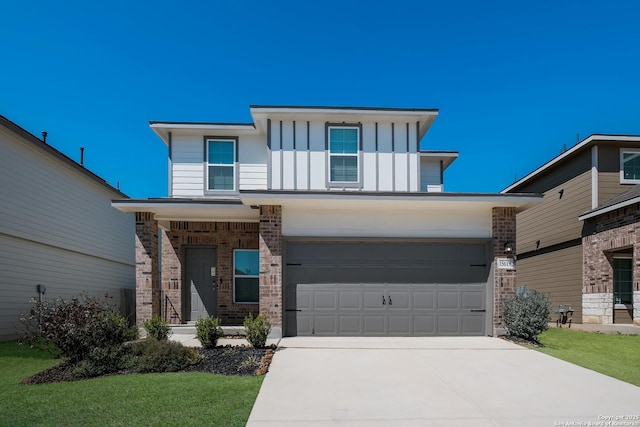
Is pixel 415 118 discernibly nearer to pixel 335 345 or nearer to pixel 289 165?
pixel 289 165

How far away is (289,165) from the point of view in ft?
38.0

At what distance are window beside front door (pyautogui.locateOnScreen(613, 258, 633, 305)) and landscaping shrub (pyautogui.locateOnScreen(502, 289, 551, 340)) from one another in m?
6.39

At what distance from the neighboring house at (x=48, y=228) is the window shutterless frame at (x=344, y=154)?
27.8ft

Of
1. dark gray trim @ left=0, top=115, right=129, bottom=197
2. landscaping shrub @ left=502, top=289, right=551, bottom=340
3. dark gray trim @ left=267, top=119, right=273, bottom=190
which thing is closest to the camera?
landscaping shrub @ left=502, top=289, right=551, bottom=340

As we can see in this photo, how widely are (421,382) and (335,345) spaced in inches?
115

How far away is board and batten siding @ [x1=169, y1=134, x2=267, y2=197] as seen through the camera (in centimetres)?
1227

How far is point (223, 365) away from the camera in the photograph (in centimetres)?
710

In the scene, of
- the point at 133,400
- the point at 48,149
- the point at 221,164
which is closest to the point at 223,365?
the point at 133,400

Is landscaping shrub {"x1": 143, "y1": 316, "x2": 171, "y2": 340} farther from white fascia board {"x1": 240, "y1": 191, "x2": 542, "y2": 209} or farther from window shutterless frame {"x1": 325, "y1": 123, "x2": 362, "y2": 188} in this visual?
window shutterless frame {"x1": 325, "y1": 123, "x2": 362, "y2": 188}

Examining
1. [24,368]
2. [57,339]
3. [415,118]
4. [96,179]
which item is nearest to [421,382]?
[57,339]

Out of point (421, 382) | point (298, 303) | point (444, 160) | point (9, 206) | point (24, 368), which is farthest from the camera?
point (444, 160)

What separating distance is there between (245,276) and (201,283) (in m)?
1.38

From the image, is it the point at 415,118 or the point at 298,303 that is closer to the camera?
the point at 298,303

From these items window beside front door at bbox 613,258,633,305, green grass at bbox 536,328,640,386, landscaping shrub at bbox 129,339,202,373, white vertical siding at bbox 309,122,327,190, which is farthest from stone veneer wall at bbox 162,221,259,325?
window beside front door at bbox 613,258,633,305
